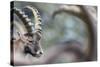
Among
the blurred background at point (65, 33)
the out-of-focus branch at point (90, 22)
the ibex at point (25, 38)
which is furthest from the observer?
the out-of-focus branch at point (90, 22)

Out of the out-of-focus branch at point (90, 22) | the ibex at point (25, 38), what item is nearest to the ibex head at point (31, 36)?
the ibex at point (25, 38)

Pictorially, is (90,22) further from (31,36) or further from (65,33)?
(31,36)

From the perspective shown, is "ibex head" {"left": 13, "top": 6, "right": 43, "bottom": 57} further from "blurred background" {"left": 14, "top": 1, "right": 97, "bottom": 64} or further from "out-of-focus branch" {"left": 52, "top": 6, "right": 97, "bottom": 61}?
"out-of-focus branch" {"left": 52, "top": 6, "right": 97, "bottom": 61}

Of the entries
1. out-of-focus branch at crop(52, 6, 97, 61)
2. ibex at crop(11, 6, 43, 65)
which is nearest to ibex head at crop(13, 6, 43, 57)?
ibex at crop(11, 6, 43, 65)

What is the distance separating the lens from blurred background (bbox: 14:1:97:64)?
219 cm

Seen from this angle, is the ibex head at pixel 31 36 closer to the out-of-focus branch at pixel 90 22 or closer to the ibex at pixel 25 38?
the ibex at pixel 25 38

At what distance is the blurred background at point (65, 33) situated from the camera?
86.4 inches

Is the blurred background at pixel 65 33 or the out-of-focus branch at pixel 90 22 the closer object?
the blurred background at pixel 65 33

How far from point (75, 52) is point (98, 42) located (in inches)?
13.3

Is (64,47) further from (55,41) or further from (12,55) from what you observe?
(12,55)

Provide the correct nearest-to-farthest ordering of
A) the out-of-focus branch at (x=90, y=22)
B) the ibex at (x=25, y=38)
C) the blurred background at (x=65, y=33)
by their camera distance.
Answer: the ibex at (x=25, y=38), the blurred background at (x=65, y=33), the out-of-focus branch at (x=90, y=22)

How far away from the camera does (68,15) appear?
2.31 metres

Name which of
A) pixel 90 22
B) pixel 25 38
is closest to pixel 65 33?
pixel 90 22
